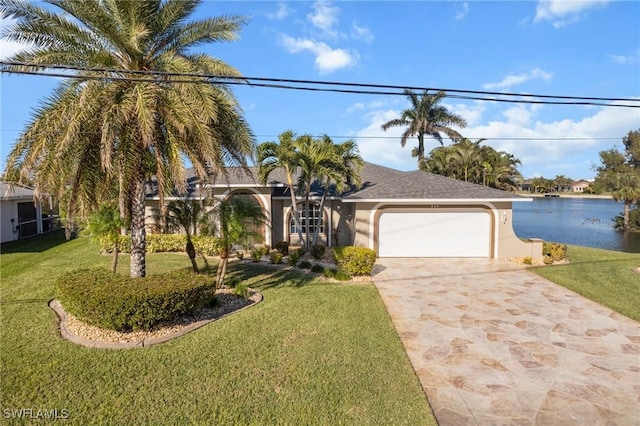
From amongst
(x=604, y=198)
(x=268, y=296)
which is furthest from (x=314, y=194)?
(x=604, y=198)

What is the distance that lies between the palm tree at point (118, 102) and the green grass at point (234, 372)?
285cm

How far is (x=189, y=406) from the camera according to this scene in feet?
15.8

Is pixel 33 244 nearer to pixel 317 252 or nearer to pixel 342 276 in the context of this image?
pixel 317 252

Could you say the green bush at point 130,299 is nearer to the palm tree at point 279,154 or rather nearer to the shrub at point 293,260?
the shrub at point 293,260

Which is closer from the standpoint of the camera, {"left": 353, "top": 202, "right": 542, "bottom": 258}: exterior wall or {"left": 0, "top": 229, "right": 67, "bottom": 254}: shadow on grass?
{"left": 353, "top": 202, "right": 542, "bottom": 258}: exterior wall

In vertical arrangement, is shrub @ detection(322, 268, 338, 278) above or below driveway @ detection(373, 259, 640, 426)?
above

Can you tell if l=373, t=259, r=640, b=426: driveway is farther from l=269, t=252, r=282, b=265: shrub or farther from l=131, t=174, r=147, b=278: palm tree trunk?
l=131, t=174, r=147, b=278: palm tree trunk

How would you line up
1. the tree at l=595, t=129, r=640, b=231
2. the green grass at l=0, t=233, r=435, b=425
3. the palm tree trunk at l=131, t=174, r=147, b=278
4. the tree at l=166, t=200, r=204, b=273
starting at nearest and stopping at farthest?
the green grass at l=0, t=233, r=435, b=425 < the palm tree trunk at l=131, t=174, r=147, b=278 < the tree at l=166, t=200, r=204, b=273 < the tree at l=595, t=129, r=640, b=231

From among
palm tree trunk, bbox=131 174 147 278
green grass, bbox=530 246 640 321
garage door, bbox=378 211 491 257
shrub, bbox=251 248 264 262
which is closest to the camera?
palm tree trunk, bbox=131 174 147 278

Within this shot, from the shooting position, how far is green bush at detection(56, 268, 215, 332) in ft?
21.6

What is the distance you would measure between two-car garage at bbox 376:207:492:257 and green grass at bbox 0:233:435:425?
7.60 metres

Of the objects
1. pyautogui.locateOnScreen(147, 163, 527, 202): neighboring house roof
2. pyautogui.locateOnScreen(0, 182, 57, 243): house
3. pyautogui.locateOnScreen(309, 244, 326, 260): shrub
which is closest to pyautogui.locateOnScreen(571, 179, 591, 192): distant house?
pyautogui.locateOnScreen(147, 163, 527, 202): neighboring house roof

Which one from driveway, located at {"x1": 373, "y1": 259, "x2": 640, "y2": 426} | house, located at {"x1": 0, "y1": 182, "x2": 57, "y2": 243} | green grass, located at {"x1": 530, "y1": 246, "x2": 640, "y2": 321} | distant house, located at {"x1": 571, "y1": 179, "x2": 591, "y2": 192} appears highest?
distant house, located at {"x1": 571, "y1": 179, "x2": 591, "y2": 192}

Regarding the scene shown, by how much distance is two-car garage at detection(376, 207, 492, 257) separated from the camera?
52.6ft
